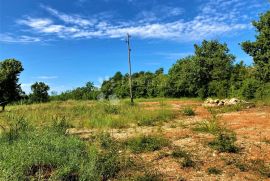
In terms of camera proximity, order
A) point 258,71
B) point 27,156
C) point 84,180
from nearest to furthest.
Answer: point 84,180 < point 27,156 < point 258,71

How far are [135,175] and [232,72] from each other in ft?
93.0

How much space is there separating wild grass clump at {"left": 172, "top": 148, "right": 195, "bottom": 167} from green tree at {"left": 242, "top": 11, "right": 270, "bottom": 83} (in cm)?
1640

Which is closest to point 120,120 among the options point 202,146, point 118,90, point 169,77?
point 202,146

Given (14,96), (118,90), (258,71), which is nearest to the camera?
(258,71)

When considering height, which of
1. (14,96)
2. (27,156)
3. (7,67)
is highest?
(7,67)

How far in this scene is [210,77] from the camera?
33938mm

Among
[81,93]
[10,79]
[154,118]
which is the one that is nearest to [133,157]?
[154,118]

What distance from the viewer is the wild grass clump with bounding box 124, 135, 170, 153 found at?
25.4 ft

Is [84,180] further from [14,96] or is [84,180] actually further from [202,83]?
[202,83]

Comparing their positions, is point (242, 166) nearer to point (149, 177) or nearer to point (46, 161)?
point (149, 177)

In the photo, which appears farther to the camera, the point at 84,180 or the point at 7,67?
the point at 7,67

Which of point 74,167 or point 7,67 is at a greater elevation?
point 7,67

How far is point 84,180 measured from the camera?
16.3ft

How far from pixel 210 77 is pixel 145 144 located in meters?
27.2
